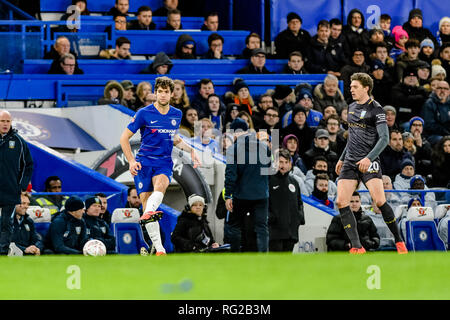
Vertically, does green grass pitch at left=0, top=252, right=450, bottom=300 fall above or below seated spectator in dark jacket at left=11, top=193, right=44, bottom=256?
above

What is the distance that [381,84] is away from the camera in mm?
20391

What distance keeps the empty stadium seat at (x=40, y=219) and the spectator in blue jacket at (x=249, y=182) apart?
274 centimetres

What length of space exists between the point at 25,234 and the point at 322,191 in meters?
4.86

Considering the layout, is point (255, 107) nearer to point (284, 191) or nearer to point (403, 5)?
point (284, 191)

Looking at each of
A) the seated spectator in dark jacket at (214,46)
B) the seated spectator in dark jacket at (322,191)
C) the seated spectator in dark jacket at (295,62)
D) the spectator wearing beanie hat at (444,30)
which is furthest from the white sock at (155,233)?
the spectator wearing beanie hat at (444,30)

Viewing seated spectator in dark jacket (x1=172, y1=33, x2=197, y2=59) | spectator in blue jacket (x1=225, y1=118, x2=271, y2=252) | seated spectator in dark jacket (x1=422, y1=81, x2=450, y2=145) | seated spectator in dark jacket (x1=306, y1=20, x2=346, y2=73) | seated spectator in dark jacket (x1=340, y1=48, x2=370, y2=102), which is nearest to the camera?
spectator in blue jacket (x1=225, y1=118, x2=271, y2=252)

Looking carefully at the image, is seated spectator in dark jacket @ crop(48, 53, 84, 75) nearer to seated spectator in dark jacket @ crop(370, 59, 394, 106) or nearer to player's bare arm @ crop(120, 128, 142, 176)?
seated spectator in dark jacket @ crop(370, 59, 394, 106)

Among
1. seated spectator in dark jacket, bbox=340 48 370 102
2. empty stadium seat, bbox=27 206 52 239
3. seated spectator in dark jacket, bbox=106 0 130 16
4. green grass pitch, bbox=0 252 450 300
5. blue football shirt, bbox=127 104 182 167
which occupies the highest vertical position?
seated spectator in dark jacket, bbox=106 0 130 16

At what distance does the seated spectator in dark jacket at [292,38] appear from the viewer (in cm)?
2141

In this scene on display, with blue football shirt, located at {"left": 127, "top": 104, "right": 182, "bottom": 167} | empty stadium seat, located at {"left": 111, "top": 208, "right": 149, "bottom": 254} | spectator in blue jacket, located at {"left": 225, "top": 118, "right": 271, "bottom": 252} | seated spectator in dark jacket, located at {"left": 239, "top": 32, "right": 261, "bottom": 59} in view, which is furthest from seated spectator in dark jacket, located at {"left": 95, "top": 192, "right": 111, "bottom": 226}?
seated spectator in dark jacket, located at {"left": 239, "top": 32, "right": 261, "bottom": 59}

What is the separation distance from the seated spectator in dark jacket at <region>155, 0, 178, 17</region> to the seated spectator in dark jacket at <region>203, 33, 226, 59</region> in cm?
200

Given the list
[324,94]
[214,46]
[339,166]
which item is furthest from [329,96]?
[339,166]

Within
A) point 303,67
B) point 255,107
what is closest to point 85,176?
→ point 255,107

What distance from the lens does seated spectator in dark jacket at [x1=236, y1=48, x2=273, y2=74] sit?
66.4 ft
